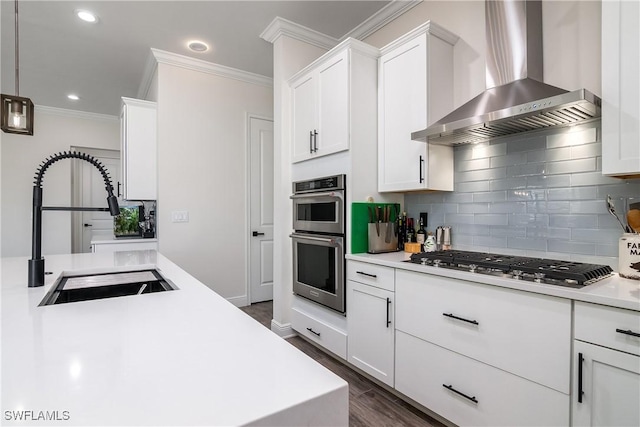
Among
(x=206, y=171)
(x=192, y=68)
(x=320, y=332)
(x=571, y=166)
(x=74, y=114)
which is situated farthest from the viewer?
(x=74, y=114)

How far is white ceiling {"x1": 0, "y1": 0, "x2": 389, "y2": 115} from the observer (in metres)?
2.71

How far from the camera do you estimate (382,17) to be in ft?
9.18

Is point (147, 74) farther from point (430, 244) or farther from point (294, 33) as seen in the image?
point (430, 244)

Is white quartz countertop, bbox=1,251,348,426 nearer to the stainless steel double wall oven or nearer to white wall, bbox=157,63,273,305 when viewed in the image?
the stainless steel double wall oven


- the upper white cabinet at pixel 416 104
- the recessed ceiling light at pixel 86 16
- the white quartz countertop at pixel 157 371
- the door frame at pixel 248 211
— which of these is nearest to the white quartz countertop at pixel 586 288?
the upper white cabinet at pixel 416 104

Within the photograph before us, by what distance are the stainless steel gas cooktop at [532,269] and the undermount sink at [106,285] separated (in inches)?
53.6

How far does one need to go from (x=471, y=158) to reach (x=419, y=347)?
1.25 m

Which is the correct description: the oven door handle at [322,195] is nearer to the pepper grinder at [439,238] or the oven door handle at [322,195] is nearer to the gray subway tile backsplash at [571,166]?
the pepper grinder at [439,238]

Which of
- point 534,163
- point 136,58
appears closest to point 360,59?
point 534,163

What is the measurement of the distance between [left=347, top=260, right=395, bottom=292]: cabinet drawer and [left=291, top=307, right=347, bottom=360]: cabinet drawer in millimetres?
478

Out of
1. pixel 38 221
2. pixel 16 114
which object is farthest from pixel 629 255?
pixel 16 114

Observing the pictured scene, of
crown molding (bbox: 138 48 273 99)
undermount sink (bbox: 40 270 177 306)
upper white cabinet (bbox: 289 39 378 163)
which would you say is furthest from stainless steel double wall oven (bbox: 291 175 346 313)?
crown molding (bbox: 138 48 273 99)

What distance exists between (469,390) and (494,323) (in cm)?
37

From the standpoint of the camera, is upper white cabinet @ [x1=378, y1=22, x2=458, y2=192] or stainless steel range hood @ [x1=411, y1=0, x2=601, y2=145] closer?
stainless steel range hood @ [x1=411, y1=0, x2=601, y2=145]
